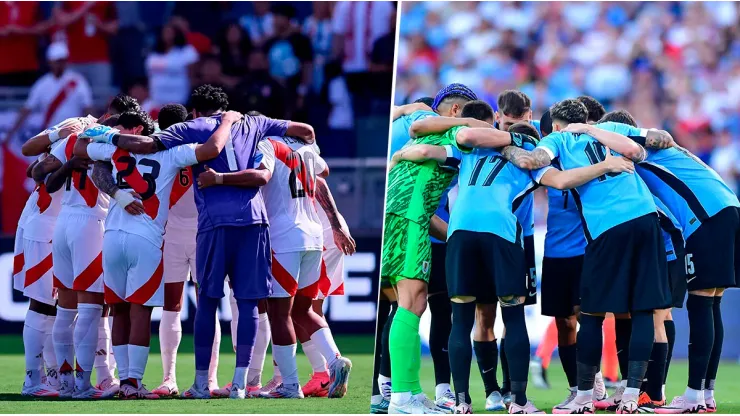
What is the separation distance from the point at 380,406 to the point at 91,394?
6.39ft

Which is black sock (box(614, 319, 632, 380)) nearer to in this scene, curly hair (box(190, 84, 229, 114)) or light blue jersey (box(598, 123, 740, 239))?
light blue jersey (box(598, 123, 740, 239))

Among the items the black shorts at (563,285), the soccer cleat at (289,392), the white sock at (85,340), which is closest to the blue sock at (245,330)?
the soccer cleat at (289,392)

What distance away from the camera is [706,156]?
1391 centimetres

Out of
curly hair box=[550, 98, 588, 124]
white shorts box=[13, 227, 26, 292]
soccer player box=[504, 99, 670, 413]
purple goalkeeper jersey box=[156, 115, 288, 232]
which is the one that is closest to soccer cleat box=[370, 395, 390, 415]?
soccer player box=[504, 99, 670, 413]

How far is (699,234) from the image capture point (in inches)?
271

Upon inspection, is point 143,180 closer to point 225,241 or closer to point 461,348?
point 225,241

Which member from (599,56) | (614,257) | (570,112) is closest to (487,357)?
(614,257)

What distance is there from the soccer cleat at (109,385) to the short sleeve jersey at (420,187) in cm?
226

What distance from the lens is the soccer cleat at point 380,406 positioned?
650 cm

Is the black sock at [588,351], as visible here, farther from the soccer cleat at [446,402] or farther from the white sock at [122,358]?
the white sock at [122,358]

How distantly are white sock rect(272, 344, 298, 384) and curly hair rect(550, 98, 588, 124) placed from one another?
219 centimetres

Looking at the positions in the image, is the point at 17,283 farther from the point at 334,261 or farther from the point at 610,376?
the point at 610,376

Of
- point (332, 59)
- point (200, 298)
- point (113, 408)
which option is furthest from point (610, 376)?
point (332, 59)

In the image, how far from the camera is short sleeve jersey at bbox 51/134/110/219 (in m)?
7.40
